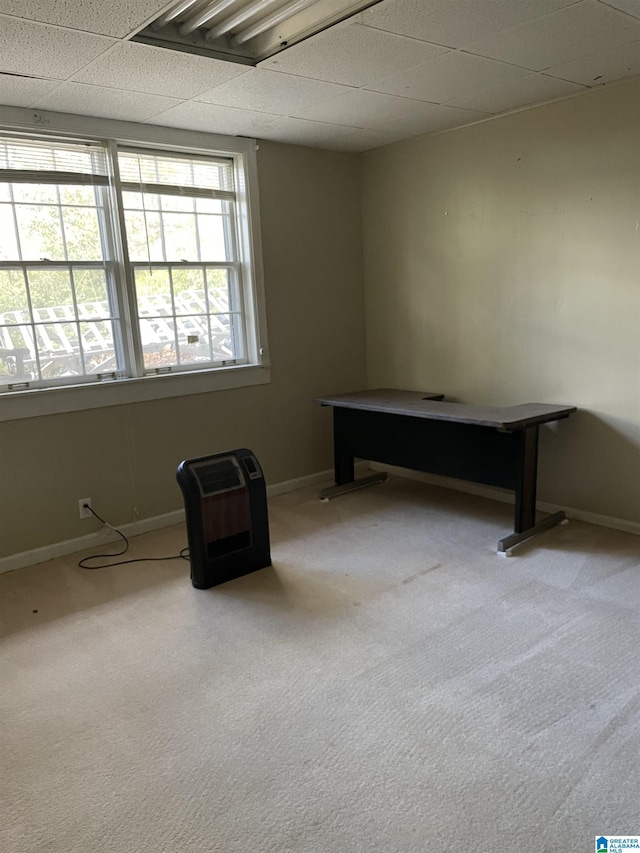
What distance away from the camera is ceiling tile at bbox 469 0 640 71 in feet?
7.97

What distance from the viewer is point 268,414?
14.7 ft

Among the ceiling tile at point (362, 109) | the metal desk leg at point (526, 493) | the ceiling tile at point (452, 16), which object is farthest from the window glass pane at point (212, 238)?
the metal desk leg at point (526, 493)

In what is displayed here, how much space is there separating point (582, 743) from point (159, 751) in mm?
1316

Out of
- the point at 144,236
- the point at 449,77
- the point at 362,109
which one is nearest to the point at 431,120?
the point at 362,109

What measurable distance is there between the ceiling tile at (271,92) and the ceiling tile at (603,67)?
3.47ft

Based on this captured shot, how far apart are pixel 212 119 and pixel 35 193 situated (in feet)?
3.52

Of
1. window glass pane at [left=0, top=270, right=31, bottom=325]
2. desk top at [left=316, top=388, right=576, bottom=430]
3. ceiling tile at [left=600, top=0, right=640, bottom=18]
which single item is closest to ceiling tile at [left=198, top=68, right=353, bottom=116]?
ceiling tile at [left=600, top=0, right=640, bottom=18]

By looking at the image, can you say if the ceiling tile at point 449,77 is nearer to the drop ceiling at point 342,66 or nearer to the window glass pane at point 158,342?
the drop ceiling at point 342,66

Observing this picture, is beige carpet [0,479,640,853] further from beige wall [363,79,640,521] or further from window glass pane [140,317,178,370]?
window glass pane [140,317,178,370]

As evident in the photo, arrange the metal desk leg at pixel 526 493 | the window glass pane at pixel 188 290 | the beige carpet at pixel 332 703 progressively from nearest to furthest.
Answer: the beige carpet at pixel 332 703, the metal desk leg at pixel 526 493, the window glass pane at pixel 188 290

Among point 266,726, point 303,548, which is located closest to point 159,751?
point 266,726

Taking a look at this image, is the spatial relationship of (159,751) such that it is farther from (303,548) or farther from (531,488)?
(531,488)

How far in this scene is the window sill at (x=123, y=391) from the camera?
3.43 metres

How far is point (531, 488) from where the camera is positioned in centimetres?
356
